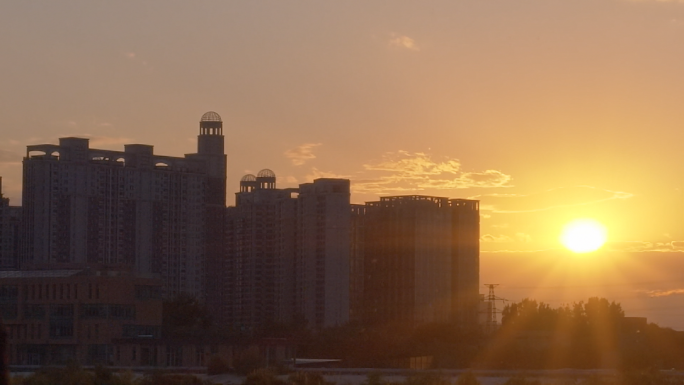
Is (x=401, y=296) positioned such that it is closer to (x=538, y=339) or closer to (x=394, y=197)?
(x=394, y=197)

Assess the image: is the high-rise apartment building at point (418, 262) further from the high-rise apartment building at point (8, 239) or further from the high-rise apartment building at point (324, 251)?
the high-rise apartment building at point (8, 239)

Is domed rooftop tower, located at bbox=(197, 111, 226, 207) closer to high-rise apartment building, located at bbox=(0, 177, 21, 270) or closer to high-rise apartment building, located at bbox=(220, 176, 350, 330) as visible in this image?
high-rise apartment building, located at bbox=(220, 176, 350, 330)

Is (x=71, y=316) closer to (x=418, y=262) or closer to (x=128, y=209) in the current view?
(x=128, y=209)

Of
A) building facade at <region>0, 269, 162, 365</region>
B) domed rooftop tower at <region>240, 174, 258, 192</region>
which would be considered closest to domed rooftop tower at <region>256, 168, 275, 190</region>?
domed rooftop tower at <region>240, 174, 258, 192</region>

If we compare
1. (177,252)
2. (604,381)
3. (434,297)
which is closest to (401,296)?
(434,297)

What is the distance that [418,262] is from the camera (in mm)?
134125

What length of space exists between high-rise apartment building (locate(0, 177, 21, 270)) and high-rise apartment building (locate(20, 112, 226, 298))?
940 cm

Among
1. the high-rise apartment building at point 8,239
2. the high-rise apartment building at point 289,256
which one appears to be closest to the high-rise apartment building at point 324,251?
the high-rise apartment building at point 289,256

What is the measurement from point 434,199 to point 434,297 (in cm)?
1540

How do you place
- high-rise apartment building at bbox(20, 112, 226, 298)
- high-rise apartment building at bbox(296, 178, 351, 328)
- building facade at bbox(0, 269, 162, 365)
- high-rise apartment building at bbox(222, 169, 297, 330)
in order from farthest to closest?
high-rise apartment building at bbox(222, 169, 297, 330) → high-rise apartment building at bbox(296, 178, 351, 328) → high-rise apartment building at bbox(20, 112, 226, 298) → building facade at bbox(0, 269, 162, 365)

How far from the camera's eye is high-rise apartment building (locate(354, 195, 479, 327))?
133m

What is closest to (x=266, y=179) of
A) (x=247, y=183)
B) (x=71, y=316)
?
(x=247, y=183)

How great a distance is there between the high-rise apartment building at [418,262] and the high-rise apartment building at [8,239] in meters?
44.0

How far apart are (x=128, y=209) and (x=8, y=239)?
16.3m
